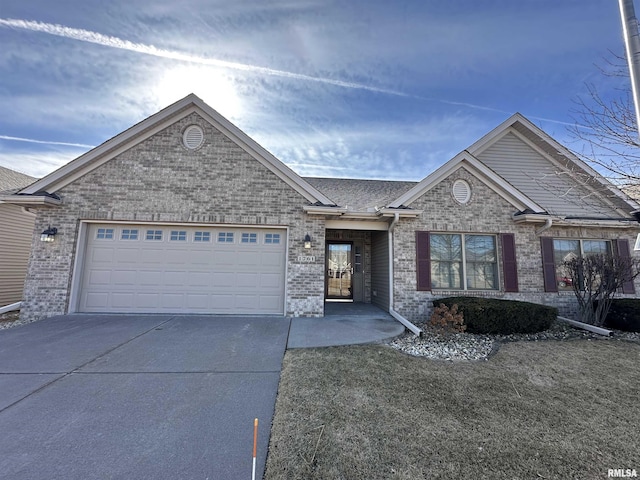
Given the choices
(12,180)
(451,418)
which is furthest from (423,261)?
(12,180)

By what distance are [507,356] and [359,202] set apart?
652cm

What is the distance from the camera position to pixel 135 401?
3516 mm

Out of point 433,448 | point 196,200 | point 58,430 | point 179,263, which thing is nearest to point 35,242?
point 179,263

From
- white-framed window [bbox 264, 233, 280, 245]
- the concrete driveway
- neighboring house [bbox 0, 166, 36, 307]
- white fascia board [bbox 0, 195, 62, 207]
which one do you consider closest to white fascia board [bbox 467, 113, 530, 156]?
white-framed window [bbox 264, 233, 280, 245]

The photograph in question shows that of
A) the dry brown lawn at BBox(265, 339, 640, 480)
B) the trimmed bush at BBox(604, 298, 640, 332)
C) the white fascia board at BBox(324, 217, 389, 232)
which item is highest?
the white fascia board at BBox(324, 217, 389, 232)

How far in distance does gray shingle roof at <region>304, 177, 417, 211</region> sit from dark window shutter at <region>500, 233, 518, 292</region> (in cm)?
352

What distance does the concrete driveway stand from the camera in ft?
8.17

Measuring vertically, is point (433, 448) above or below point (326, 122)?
below

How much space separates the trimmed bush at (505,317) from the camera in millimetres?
6969

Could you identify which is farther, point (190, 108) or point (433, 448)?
point (190, 108)

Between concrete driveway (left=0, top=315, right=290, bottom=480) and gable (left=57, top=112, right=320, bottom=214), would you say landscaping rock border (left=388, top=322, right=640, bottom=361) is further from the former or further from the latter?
gable (left=57, top=112, right=320, bottom=214)

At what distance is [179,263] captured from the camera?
8094mm

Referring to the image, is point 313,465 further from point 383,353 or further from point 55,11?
point 55,11

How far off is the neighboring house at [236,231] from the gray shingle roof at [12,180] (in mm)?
5232
